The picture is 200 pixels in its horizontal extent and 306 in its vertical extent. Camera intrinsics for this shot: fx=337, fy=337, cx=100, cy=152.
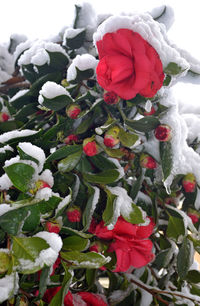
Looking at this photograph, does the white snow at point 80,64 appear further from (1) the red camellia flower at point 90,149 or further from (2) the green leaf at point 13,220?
(2) the green leaf at point 13,220

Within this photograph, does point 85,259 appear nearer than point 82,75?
Yes

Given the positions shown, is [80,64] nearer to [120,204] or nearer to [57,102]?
[57,102]

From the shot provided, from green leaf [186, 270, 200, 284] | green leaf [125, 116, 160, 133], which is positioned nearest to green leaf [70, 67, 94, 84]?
green leaf [125, 116, 160, 133]

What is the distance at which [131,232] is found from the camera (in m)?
0.54

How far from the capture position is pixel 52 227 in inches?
17.6

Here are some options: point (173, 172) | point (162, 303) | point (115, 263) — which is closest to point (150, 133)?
point (173, 172)

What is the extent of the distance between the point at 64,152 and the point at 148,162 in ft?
0.47

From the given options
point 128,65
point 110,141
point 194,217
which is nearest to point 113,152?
point 110,141

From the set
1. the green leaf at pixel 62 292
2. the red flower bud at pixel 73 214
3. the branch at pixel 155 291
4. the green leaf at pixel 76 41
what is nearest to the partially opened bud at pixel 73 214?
the red flower bud at pixel 73 214

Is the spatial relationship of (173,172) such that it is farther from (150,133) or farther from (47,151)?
(47,151)

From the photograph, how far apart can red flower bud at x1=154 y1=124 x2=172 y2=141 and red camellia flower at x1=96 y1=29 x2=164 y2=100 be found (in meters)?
0.06

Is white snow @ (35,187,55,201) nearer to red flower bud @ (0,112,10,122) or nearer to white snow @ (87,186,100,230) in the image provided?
white snow @ (87,186,100,230)

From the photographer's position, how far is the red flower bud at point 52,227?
445 millimetres

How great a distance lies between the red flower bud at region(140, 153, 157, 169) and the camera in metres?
0.55
